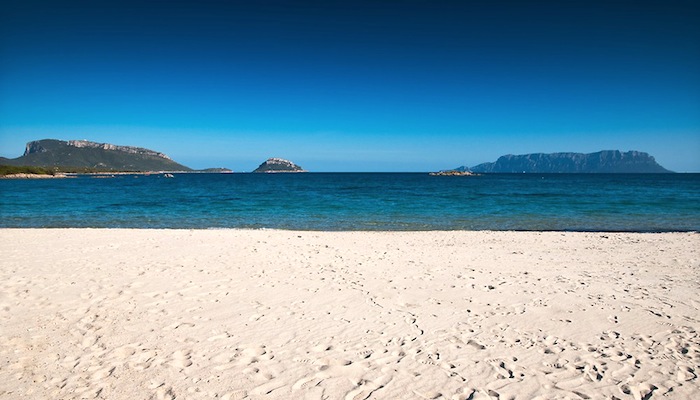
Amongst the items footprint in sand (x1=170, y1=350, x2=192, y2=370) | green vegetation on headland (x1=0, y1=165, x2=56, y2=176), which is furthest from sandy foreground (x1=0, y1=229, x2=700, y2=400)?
green vegetation on headland (x1=0, y1=165, x2=56, y2=176)

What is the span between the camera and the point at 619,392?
4695 millimetres

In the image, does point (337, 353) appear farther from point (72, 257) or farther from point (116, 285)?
point (72, 257)

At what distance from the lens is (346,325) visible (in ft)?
22.5

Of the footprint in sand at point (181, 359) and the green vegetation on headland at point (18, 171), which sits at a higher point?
the green vegetation on headland at point (18, 171)

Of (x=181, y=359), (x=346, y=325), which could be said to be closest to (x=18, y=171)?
(x=181, y=359)

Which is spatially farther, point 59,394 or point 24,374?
point 24,374

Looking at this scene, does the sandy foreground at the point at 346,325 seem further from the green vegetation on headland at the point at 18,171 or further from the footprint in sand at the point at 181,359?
the green vegetation on headland at the point at 18,171

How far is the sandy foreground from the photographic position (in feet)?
16.0

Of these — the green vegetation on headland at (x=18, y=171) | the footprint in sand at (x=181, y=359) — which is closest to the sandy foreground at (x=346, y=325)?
the footprint in sand at (x=181, y=359)

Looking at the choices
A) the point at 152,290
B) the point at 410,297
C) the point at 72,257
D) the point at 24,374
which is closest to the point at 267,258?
the point at 152,290

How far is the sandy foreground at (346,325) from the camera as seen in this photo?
4891 millimetres

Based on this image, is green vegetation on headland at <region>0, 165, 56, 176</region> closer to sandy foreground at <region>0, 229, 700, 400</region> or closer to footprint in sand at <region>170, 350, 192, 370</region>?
sandy foreground at <region>0, 229, 700, 400</region>

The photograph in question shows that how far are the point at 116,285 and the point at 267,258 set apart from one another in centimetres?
443

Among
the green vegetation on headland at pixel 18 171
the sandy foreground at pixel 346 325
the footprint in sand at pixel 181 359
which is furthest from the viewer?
the green vegetation on headland at pixel 18 171
